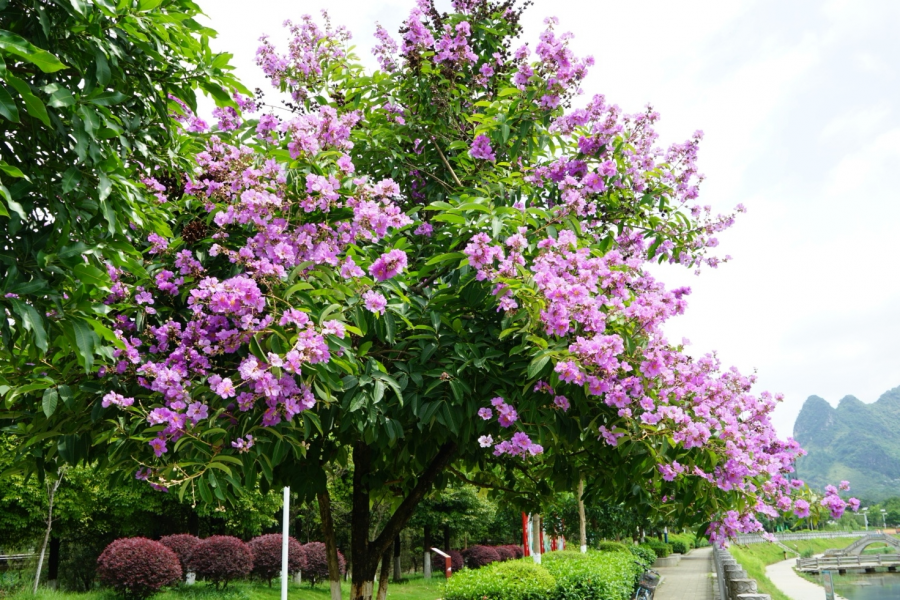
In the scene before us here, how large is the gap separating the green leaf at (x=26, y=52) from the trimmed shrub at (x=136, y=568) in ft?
45.5

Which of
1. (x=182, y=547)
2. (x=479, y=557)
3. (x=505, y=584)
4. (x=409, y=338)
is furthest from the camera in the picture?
(x=479, y=557)

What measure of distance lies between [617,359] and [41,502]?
50.9 feet

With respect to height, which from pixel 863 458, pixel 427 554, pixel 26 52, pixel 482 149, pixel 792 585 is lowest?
pixel 792 585

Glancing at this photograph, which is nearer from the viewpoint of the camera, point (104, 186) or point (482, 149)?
point (104, 186)

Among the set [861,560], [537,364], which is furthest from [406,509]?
[861,560]

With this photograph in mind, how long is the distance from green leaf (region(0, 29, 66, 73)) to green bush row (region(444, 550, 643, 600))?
8.30 m

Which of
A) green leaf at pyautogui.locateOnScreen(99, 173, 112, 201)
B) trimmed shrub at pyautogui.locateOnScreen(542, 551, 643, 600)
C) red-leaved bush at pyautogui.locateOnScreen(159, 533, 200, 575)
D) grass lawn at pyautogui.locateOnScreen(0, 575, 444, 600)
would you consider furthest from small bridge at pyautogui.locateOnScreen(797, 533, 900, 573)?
green leaf at pyautogui.locateOnScreen(99, 173, 112, 201)

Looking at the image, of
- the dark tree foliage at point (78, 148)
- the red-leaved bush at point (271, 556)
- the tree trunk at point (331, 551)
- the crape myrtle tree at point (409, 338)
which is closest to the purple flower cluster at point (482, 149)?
the crape myrtle tree at point (409, 338)

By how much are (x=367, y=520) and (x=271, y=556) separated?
14.7 m

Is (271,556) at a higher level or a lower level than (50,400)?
lower

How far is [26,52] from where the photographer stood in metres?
2.07

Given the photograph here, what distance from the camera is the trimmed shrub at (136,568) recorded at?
13.5 metres

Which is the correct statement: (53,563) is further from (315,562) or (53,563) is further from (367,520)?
(367,520)

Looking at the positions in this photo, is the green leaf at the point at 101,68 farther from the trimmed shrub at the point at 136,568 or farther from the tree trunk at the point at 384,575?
the trimmed shrub at the point at 136,568
